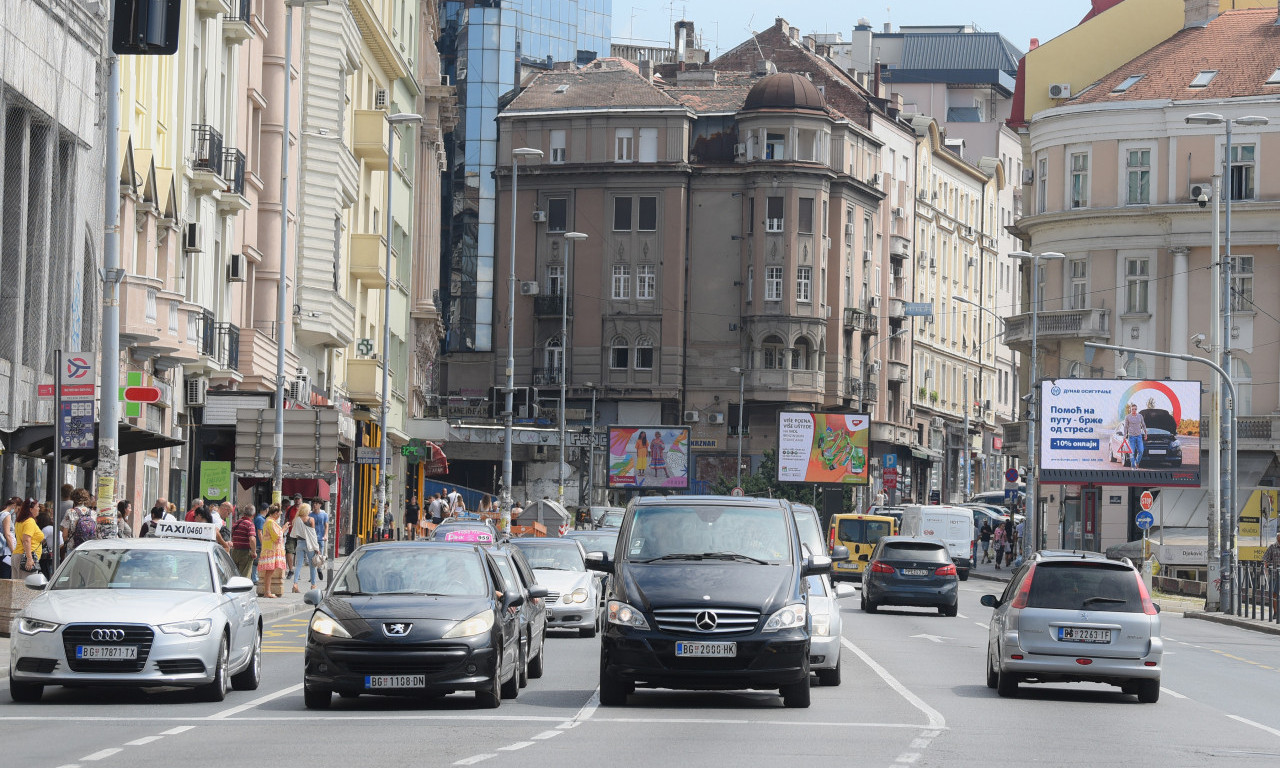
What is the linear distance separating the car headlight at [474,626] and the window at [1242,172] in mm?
62923

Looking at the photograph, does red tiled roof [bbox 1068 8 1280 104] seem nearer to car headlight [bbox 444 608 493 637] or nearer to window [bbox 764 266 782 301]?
window [bbox 764 266 782 301]

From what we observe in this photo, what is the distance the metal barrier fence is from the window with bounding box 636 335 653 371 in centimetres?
6223

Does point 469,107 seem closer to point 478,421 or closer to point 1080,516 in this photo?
point 478,421

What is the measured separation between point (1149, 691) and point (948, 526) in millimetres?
50257

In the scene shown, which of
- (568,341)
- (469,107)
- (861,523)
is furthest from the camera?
(469,107)

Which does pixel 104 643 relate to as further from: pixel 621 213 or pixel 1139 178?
pixel 621 213

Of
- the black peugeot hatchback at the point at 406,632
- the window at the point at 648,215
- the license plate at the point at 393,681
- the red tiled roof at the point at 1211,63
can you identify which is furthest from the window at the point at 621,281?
the license plate at the point at 393,681

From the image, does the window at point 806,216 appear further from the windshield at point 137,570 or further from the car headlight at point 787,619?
the car headlight at point 787,619

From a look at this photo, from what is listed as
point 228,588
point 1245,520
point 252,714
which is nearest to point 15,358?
point 228,588

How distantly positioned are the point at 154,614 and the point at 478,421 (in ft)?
293

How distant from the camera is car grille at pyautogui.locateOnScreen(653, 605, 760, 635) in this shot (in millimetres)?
18266

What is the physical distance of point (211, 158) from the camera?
44781 millimetres

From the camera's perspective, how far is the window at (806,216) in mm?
106062

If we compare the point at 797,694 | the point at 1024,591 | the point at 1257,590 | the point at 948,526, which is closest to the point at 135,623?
the point at 797,694
